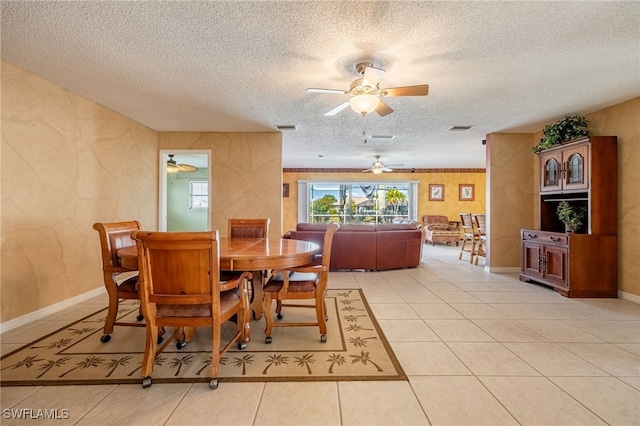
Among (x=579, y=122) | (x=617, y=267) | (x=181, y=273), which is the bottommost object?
(x=617, y=267)

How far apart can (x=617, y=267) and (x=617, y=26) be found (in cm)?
298

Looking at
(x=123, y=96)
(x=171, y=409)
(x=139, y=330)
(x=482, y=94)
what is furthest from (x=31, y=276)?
(x=482, y=94)

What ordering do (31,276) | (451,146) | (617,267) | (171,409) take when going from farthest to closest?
(451,146) < (617,267) < (31,276) < (171,409)

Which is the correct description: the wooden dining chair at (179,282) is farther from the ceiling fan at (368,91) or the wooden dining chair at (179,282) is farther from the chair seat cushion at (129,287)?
the ceiling fan at (368,91)

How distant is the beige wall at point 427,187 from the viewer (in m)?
9.46

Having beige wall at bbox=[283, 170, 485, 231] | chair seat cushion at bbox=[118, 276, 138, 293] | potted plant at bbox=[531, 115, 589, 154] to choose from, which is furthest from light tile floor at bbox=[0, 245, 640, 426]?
beige wall at bbox=[283, 170, 485, 231]

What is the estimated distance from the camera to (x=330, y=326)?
8.69 feet

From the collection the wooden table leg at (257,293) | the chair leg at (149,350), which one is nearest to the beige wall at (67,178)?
the chair leg at (149,350)

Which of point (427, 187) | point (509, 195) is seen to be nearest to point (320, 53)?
point (509, 195)

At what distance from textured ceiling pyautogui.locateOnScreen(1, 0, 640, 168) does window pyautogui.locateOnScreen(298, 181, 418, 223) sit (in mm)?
5719

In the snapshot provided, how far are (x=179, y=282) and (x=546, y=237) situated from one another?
448 centimetres

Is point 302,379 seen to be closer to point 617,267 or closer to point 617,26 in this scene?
point 617,26

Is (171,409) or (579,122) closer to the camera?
(171,409)

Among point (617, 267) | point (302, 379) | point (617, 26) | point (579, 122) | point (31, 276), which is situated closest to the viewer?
point (302, 379)
